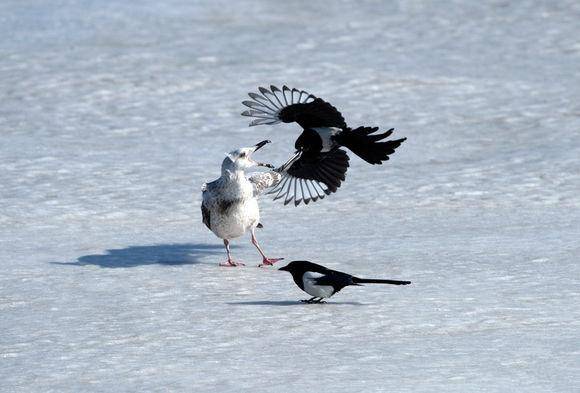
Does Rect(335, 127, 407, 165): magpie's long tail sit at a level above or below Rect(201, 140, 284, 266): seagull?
above

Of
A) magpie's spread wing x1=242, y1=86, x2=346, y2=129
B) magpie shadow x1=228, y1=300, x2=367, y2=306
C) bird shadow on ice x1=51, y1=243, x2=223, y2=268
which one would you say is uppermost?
magpie's spread wing x1=242, y1=86, x2=346, y2=129

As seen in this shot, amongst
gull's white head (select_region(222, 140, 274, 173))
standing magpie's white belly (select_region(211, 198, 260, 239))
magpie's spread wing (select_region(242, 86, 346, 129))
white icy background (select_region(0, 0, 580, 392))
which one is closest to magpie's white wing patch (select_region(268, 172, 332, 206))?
white icy background (select_region(0, 0, 580, 392))

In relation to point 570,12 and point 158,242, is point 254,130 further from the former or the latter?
point 570,12

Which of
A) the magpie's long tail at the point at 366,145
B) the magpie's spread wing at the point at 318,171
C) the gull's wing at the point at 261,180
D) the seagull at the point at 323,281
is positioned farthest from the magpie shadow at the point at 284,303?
the magpie's spread wing at the point at 318,171

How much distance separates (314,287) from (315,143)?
2.87 m

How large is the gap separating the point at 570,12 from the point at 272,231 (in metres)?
9.91

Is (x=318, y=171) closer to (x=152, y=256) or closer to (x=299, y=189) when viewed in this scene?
(x=299, y=189)

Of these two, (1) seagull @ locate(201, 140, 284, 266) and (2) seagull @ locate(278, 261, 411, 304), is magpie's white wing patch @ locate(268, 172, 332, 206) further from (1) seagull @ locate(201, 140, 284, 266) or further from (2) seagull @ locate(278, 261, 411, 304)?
(2) seagull @ locate(278, 261, 411, 304)

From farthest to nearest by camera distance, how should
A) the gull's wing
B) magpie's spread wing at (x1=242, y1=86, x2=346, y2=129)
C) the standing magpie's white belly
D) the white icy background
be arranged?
the gull's wing → magpie's spread wing at (x1=242, y1=86, x2=346, y2=129) → the standing magpie's white belly → the white icy background

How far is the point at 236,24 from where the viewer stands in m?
19.7

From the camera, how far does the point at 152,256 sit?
10.4 m

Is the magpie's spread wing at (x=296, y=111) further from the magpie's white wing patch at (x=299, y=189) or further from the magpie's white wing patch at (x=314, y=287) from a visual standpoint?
the magpie's white wing patch at (x=314, y=287)

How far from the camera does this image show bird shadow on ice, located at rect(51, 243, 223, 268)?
10.1 m

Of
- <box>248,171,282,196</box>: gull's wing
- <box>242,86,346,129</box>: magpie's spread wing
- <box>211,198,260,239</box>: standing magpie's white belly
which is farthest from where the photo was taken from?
<box>248,171,282,196</box>: gull's wing
